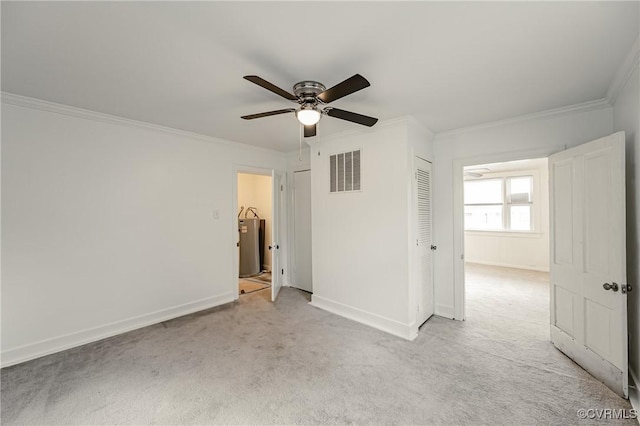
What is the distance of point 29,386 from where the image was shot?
2117mm

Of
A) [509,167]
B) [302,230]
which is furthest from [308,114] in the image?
[509,167]

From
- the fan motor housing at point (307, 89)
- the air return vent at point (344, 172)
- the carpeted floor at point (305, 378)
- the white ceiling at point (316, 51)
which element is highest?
the white ceiling at point (316, 51)

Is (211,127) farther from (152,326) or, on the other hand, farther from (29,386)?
(29,386)

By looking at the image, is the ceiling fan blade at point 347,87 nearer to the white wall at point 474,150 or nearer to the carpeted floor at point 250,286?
the white wall at point 474,150

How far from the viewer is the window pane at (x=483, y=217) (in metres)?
6.90

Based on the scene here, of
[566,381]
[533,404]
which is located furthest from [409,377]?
[566,381]

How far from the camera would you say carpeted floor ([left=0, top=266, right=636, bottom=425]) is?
183 cm

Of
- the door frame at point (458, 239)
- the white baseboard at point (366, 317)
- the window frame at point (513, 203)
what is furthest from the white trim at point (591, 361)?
the window frame at point (513, 203)

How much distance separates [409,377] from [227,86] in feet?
9.54

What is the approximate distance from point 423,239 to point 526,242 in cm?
468

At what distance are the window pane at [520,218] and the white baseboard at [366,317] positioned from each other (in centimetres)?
535

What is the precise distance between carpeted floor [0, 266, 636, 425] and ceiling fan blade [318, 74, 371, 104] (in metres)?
2.20

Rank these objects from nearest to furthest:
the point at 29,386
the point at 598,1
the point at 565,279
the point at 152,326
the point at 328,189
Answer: the point at 598,1 → the point at 29,386 → the point at 565,279 → the point at 152,326 → the point at 328,189

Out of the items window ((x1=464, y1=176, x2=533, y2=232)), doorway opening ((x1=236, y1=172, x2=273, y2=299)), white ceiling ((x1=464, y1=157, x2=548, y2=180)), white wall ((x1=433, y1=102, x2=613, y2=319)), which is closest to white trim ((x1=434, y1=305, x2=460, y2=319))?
white wall ((x1=433, y1=102, x2=613, y2=319))
